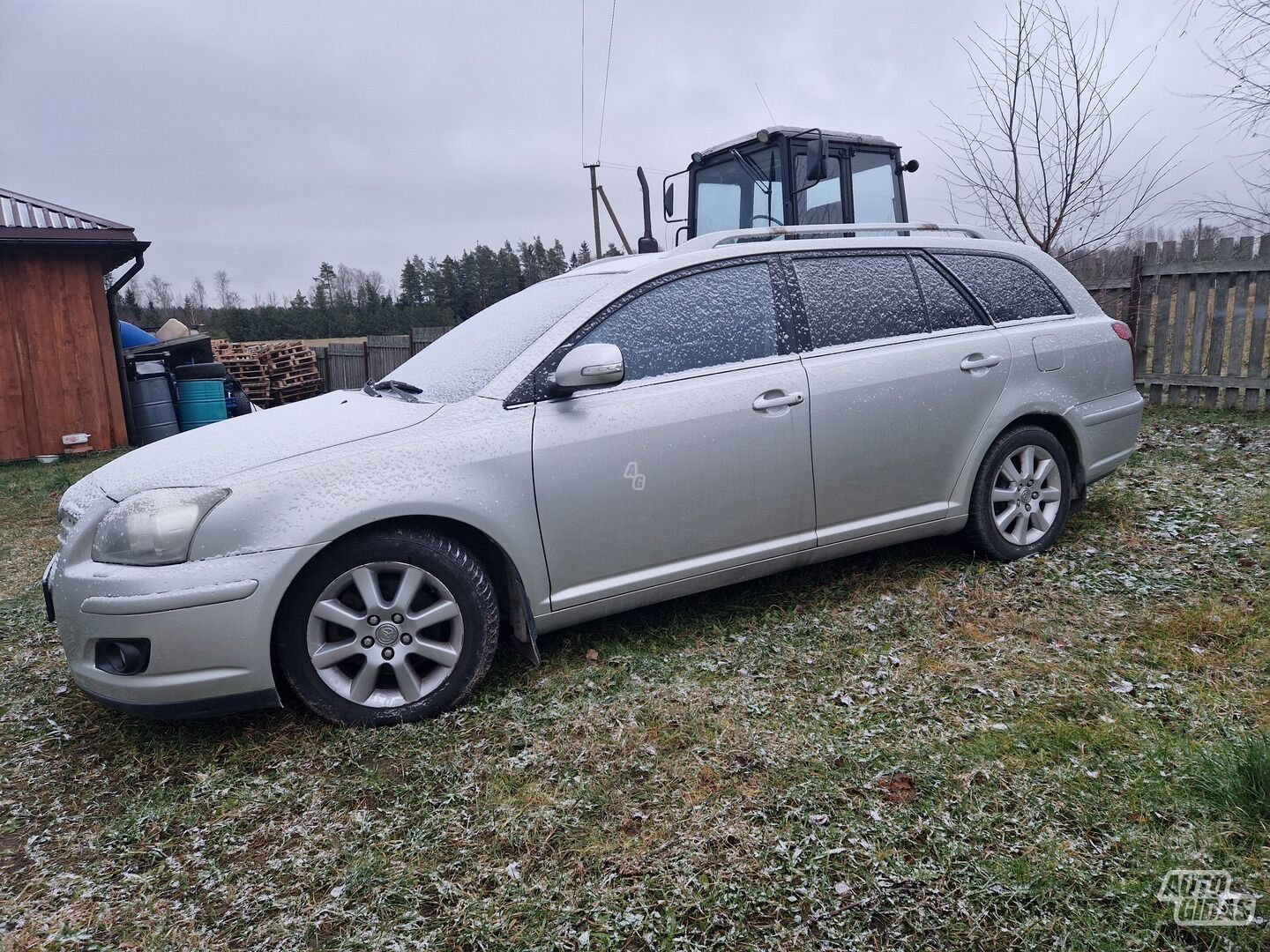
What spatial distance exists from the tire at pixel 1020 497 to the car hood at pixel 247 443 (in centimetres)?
263

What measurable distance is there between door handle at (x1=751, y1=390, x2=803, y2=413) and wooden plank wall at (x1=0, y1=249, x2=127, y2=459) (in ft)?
35.4

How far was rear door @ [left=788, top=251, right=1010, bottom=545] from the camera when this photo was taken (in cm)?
361

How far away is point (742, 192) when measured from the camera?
783 centimetres

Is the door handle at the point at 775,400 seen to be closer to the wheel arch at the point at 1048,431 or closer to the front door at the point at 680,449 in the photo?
the front door at the point at 680,449

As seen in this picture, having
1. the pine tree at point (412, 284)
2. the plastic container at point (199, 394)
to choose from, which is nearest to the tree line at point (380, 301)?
the pine tree at point (412, 284)

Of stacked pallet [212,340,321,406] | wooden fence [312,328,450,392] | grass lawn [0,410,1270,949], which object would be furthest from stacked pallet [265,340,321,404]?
grass lawn [0,410,1270,949]

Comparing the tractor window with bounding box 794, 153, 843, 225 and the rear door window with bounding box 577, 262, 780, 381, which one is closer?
the rear door window with bounding box 577, 262, 780, 381

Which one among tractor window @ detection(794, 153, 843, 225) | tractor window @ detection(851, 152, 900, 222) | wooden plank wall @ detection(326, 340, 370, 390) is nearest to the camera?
tractor window @ detection(794, 153, 843, 225)

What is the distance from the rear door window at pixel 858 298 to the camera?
3711 millimetres

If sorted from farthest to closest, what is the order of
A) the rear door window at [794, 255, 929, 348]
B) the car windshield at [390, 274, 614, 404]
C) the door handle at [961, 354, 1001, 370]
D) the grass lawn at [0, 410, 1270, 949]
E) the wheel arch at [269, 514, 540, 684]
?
the door handle at [961, 354, 1001, 370] → the rear door window at [794, 255, 929, 348] → the car windshield at [390, 274, 614, 404] → the wheel arch at [269, 514, 540, 684] → the grass lawn at [0, 410, 1270, 949]

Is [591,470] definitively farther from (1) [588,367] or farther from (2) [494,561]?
(2) [494,561]

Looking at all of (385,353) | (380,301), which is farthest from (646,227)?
(380,301)

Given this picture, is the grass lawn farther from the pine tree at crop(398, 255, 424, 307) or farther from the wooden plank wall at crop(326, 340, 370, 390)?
the pine tree at crop(398, 255, 424, 307)

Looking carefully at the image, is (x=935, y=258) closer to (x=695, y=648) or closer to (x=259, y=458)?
(x=695, y=648)
